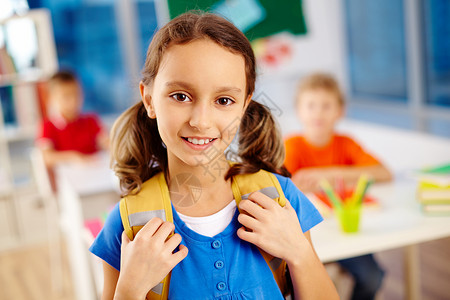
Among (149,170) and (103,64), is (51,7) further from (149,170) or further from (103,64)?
(149,170)

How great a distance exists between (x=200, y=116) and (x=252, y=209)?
208 mm

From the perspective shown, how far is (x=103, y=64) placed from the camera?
207 inches

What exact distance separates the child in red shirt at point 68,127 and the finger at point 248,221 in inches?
102

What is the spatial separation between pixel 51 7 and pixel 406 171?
3.95 m

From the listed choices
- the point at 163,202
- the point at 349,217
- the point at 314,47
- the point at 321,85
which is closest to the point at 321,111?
the point at 321,85

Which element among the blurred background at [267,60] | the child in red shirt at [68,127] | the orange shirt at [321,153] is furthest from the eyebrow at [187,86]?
the child in red shirt at [68,127]

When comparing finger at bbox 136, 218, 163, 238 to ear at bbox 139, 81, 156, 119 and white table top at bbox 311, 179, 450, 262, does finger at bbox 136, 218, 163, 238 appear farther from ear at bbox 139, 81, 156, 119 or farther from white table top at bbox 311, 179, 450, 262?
white table top at bbox 311, 179, 450, 262

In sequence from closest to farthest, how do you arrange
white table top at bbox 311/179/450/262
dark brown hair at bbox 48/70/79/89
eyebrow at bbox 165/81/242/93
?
1. eyebrow at bbox 165/81/242/93
2. white table top at bbox 311/179/450/262
3. dark brown hair at bbox 48/70/79/89

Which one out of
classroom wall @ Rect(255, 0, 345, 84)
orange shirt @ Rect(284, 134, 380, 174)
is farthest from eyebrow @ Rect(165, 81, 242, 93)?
classroom wall @ Rect(255, 0, 345, 84)

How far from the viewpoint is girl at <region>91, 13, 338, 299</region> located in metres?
0.82

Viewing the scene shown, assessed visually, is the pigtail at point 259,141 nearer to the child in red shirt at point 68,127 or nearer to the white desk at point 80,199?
the white desk at point 80,199

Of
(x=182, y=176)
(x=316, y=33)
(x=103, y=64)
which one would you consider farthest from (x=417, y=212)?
(x=103, y=64)

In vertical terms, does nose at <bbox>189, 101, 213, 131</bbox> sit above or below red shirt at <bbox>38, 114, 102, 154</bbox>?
above

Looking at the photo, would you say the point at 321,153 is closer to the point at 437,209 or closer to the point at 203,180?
the point at 437,209
